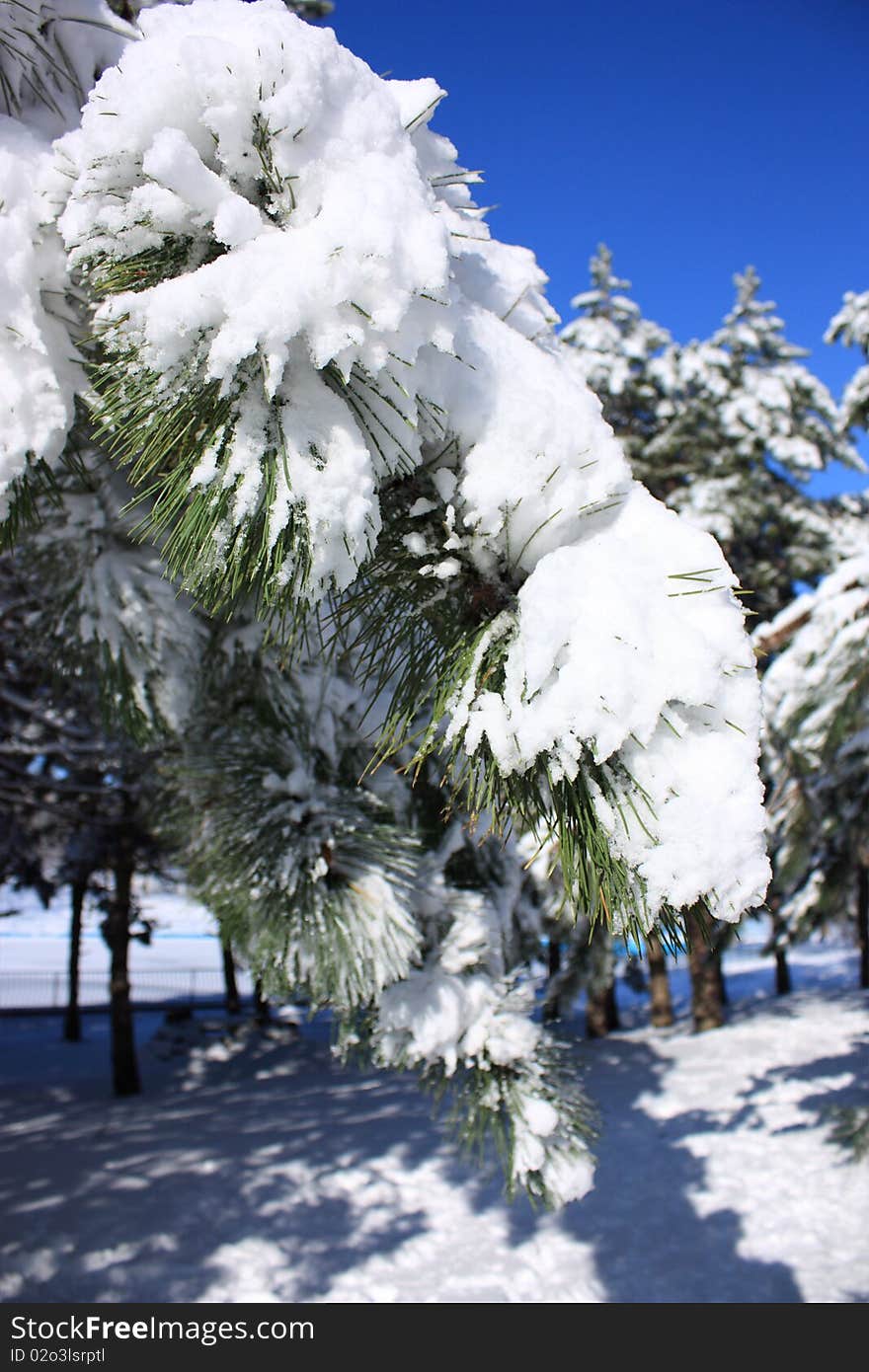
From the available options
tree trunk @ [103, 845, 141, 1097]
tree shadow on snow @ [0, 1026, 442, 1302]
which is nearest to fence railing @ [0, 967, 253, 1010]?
tree trunk @ [103, 845, 141, 1097]

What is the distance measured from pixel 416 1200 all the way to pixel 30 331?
870cm

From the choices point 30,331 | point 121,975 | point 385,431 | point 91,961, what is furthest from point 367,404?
point 91,961

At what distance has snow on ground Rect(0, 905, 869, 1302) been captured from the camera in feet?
20.3

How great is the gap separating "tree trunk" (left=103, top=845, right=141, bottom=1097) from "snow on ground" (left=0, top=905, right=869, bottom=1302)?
431 millimetres

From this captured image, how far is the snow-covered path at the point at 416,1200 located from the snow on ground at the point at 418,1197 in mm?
25

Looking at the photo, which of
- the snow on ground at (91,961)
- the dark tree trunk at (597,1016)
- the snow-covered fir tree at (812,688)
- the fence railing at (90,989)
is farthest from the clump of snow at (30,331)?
the fence railing at (90,989)

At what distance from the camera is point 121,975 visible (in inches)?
490

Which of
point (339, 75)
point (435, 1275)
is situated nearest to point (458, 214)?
point (339, 75)

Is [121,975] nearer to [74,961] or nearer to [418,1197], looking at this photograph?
[418,1197]

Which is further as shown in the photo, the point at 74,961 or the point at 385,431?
the point at 74,961

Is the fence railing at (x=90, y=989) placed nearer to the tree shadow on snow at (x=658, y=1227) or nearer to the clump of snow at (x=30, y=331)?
the tree shadow on snow at (x=658, y=1227)

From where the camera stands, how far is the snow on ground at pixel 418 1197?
6184 mm

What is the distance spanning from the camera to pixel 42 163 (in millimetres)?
1051

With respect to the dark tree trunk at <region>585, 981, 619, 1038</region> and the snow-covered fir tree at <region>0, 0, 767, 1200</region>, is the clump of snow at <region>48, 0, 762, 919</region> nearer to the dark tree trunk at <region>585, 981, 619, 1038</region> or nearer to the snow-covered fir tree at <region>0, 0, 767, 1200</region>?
the snow-covered fir tree at <region>0, 0, 767, 1200</region>
